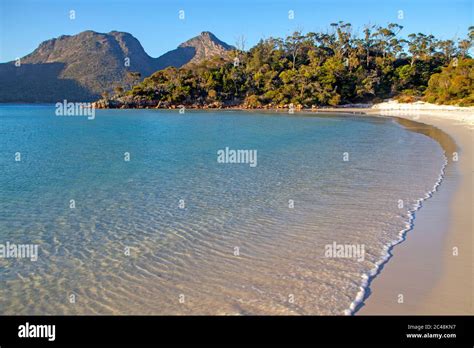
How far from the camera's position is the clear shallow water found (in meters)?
4.81

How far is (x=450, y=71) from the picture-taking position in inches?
2159

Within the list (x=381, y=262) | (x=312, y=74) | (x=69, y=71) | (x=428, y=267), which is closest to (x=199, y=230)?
(x=381, y=262)

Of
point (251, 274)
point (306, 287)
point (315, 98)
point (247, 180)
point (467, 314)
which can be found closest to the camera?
point (467, 314)

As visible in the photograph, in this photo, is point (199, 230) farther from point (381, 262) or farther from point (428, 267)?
point (428, 267)

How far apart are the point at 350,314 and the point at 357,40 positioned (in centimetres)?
9416

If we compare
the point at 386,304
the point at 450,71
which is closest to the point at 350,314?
the point at 386,304

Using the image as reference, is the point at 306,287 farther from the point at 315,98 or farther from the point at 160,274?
the point at 315,98

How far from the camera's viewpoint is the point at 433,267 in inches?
214

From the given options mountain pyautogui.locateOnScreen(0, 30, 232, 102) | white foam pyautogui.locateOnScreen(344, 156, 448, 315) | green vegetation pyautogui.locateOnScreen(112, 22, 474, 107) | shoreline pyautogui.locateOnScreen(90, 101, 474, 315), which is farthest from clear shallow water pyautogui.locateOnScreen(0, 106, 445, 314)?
mountain pyautogui.locateOnScreen(0, 30, 232, 102)

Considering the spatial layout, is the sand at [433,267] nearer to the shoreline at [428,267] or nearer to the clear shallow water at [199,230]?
the shoreline at [428,267]

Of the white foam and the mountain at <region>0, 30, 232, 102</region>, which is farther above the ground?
the mountain at <region>0, 30, 232, 102</region>

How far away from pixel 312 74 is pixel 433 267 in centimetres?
7084

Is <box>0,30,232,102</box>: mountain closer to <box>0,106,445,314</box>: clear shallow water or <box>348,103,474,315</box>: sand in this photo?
<box>0,106,445,314</box>: clear shallow water

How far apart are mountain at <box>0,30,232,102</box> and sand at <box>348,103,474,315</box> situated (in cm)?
12400
